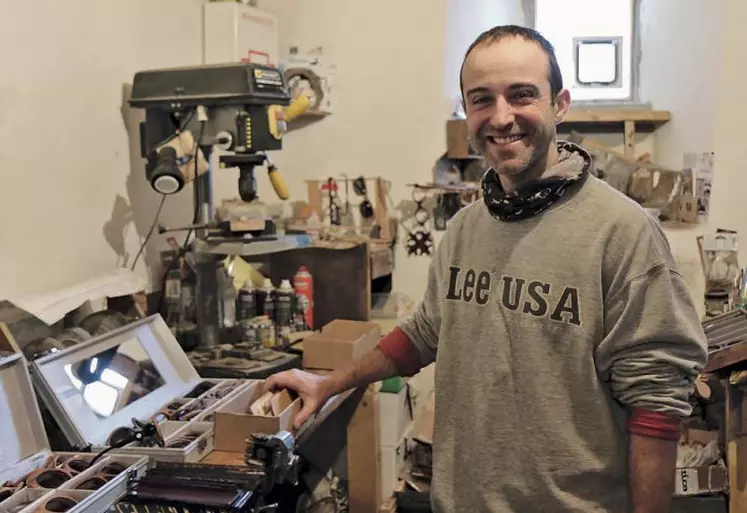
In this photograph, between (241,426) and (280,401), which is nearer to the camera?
(241,426)

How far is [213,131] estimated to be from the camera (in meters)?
2.25

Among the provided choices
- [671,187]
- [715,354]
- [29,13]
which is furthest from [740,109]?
[29,13]

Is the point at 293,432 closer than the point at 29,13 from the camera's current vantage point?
Yes

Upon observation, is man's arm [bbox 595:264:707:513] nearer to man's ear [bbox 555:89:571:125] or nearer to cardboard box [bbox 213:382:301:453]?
man's ear [bbox 555:89:571:125]

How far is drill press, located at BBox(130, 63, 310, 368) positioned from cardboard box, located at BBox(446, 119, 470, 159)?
0.97 m

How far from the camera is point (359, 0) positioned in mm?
3166

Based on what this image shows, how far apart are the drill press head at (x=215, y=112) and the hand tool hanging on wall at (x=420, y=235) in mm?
1028

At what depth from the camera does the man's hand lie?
1.64m

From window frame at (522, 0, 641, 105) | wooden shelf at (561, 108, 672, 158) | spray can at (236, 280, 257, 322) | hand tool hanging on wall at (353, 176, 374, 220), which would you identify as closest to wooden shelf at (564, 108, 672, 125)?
wooden shelf at (561, 108, 672, 158)

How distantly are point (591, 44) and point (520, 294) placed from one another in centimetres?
255

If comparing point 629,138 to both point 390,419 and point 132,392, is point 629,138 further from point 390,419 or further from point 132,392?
point 132,392

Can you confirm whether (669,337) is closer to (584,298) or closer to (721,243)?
(584,298)

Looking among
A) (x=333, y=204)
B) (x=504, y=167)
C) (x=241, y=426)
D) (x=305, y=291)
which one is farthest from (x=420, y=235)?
(x=504, y=167)

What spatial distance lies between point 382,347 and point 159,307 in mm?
1057
